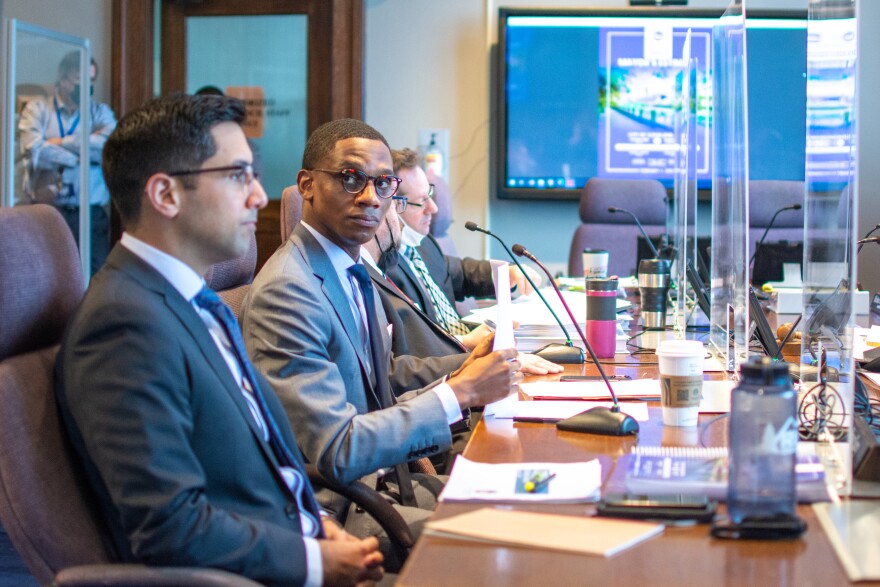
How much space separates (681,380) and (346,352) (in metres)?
0.61

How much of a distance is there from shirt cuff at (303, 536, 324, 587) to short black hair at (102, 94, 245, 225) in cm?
Result: 50

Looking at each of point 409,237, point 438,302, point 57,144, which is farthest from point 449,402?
Answer: point 57,144

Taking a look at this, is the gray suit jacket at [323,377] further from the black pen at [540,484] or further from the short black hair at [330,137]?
the black pen at [540,484]

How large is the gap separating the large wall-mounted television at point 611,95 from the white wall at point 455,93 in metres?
0.14

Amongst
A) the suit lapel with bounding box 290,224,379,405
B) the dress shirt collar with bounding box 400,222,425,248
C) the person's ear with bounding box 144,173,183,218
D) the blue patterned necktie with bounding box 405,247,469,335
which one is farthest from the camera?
the dress shirt collar with bounding box 400,222,425,248

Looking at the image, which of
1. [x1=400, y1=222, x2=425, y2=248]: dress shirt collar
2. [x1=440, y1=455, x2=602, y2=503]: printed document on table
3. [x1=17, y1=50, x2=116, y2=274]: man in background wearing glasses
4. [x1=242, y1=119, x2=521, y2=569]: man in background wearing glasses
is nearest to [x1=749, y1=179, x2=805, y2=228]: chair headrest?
[x1=400, y1=222, x2=425, y2=248]: dress shirt collar

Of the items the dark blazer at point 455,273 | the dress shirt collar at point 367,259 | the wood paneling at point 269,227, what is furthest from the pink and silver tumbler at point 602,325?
the wood paneling at point 269,227

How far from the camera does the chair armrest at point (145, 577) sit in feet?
3.77

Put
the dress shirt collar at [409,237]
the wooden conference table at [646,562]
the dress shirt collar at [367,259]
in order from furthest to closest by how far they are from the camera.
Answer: the dress shirt collar at [409,237], the dress shirt collar at [367,259], the wooden conference table at [646,562]

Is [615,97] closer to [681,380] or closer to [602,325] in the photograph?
[602,325]

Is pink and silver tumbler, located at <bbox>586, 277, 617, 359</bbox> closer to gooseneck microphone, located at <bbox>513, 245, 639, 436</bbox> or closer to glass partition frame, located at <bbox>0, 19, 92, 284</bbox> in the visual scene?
gooseneck microphone, located at <bbox>513, 245, 639, 436</bbox>

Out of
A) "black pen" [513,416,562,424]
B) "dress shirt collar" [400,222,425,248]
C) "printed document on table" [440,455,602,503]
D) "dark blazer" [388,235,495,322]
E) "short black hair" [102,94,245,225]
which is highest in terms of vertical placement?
"short black hair" [102,94,245,225]

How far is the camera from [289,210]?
2.26 metres

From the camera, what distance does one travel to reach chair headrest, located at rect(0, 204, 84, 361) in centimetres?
127
